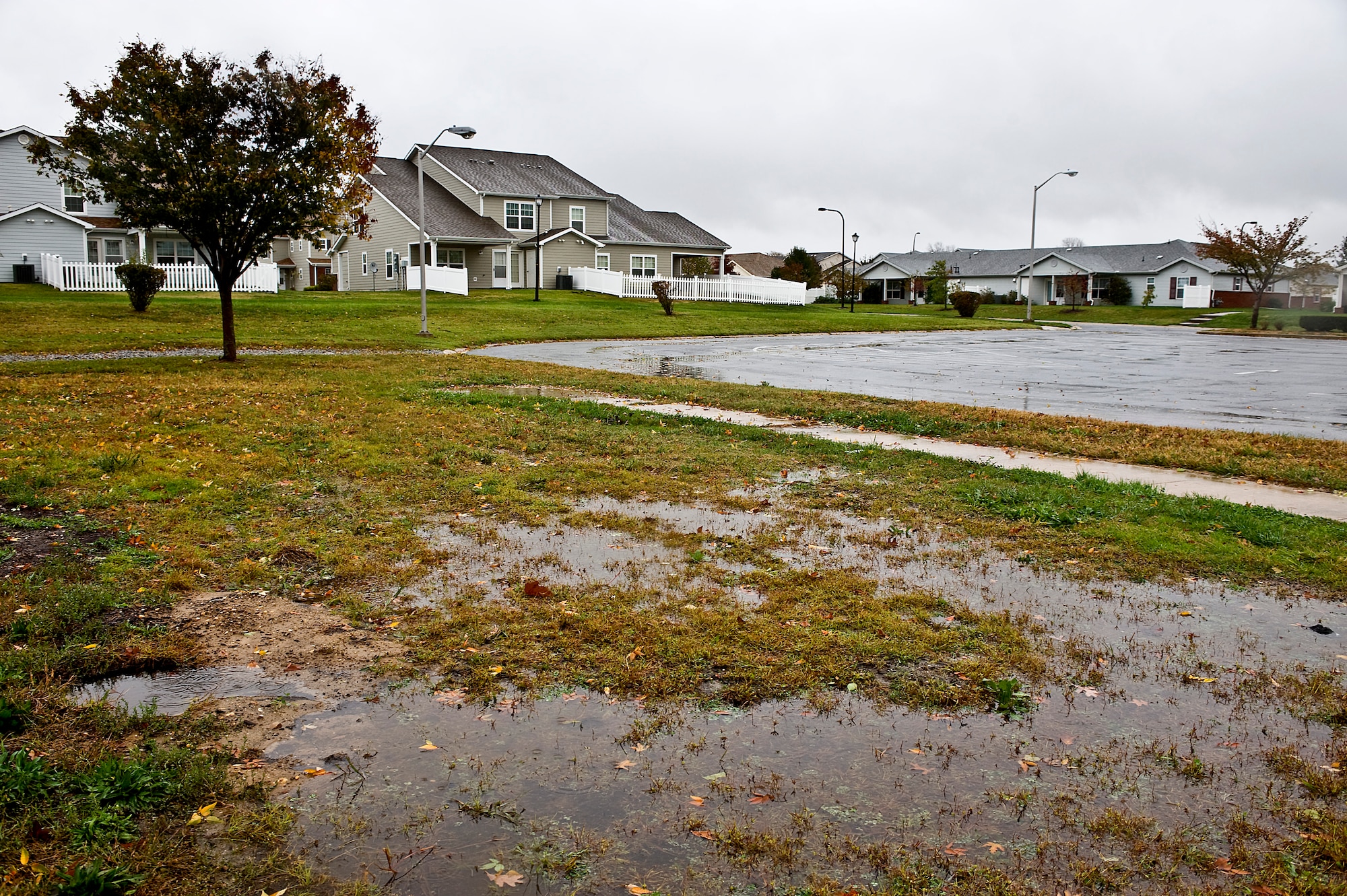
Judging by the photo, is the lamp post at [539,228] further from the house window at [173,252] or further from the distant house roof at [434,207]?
the house window at [173,252]

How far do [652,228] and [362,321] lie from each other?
3779cm

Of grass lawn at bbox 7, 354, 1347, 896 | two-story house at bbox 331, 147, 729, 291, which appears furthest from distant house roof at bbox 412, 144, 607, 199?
grass lawn at bbox 7, 354, 1347, 896

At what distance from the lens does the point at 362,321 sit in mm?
32188

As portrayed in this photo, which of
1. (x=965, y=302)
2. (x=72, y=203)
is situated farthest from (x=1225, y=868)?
(x=965, y=302)

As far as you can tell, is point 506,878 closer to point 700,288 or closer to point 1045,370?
point 1045,370

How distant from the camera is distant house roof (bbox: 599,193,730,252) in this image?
64125 mm

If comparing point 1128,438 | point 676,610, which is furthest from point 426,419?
point 1128,438

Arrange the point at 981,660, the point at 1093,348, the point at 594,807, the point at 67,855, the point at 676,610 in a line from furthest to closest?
the point at 1093,348 → the point at 676,610 → the point at 981,660 → the point at 594,807 → the point at 67,855

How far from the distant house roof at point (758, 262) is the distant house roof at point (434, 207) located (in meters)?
65.0

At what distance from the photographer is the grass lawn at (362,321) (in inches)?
1001

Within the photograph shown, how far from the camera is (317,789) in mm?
3783

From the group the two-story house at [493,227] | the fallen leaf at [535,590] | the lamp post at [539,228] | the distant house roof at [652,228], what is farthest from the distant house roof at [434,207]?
the fallen leaf at [535,590]

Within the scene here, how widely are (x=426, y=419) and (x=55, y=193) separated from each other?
44.5 metres

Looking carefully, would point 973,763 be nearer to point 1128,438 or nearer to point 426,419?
point 1128,438
